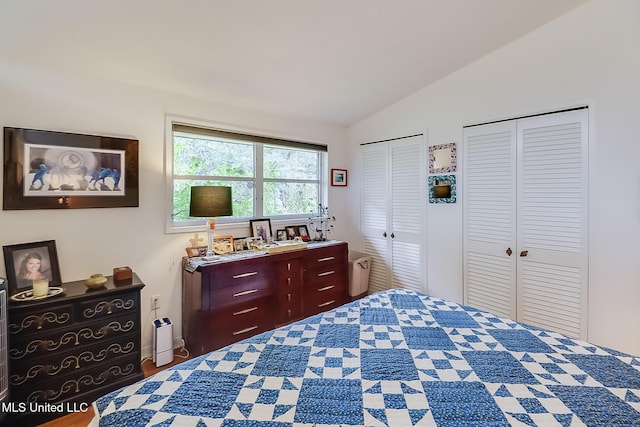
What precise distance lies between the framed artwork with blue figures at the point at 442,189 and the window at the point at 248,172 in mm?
1354

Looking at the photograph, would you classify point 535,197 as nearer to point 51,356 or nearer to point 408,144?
point 408,144

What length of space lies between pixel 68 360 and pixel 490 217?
11.2ft

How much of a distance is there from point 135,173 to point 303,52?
64.3 inches

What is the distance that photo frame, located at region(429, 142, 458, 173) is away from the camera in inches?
124

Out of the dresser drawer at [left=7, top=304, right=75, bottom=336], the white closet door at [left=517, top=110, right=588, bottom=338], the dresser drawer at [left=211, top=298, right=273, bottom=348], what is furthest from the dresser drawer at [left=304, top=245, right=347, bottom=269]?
the dresser drawer at [left=7, top=304, right=75, bottom=336]

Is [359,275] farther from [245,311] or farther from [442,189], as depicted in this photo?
[245,311]

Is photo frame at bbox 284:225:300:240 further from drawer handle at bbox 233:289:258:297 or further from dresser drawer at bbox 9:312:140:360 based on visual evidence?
dresser drawer at bbox 9:312:140:360

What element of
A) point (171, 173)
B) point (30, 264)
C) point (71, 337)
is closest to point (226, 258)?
point (171, 173)

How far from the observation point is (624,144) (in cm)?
221

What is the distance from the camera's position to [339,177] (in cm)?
412

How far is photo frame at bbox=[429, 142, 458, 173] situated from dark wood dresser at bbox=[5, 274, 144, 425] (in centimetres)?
290

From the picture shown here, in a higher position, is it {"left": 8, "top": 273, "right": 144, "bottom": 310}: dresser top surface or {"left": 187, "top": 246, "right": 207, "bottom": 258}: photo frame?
{"left": 187, "top": 246, "right": 207, "bottom": 258}: photo frame

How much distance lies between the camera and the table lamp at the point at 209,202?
2.51 meters

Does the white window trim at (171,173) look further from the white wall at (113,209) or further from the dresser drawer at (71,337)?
the dresser drawer at (71,337)
